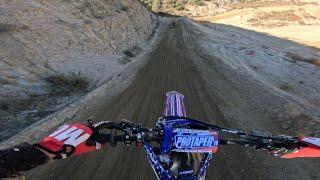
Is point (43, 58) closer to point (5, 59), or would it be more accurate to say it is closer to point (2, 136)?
point (5, 59)

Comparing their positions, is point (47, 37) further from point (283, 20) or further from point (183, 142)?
point (283, 20)

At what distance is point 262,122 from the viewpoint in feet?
56.4

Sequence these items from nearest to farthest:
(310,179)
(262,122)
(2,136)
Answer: (310,179), (2,136), (262,122)

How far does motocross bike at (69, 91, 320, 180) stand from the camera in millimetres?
5625

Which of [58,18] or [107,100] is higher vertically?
[58,18]

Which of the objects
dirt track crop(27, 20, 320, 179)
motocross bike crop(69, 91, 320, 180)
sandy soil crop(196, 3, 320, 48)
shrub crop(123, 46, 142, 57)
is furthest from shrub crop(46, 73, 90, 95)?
sandy soil crop(196, 3, 320, 48)

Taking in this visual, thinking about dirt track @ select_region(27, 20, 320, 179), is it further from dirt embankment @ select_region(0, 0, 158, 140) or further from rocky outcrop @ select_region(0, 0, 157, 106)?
rocky outcrop @ select_region(0, 0, 157, 106)

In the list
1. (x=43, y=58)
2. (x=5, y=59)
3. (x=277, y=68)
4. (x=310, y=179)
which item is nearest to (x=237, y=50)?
(x=277, y=68)

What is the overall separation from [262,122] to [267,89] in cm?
641

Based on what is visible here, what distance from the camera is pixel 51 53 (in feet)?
78.2

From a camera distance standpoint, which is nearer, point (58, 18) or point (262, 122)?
point (262, 122)

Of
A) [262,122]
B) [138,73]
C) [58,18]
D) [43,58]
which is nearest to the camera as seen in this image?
[262,122]

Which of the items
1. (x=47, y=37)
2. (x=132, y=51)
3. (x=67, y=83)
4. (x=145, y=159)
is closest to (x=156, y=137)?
(x=145, y=159)

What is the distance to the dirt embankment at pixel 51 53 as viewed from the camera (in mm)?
17219
